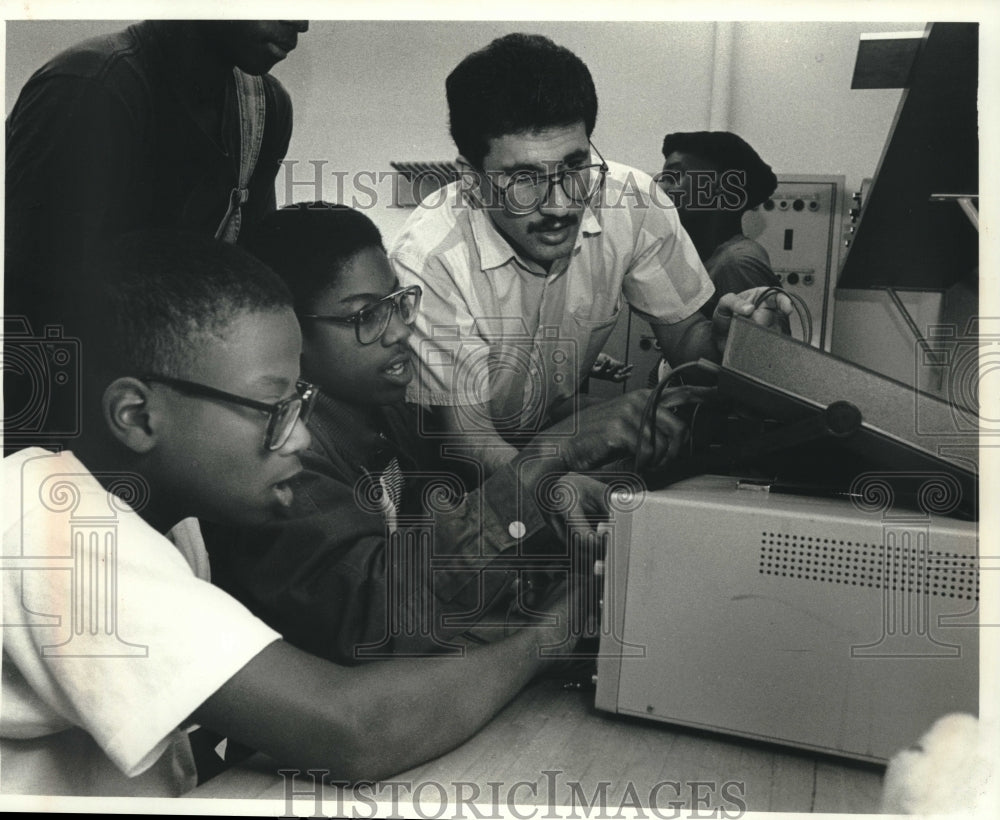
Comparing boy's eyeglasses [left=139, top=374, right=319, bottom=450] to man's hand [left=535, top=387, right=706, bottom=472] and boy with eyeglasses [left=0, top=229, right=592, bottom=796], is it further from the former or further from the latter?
man's hand [left=535, top=387, right=706, bottom=472]

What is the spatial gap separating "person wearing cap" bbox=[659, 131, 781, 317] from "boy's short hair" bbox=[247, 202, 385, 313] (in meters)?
0.48

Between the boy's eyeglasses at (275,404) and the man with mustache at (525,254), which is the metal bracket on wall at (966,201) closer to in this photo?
the man with mustache at (525,254)

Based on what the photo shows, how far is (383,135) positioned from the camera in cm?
153

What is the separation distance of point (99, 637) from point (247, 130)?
2.68 feet

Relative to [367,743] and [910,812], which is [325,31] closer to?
[367,743]

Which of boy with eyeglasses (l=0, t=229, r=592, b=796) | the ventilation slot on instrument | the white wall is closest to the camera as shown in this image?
the ventilation slot on instrument

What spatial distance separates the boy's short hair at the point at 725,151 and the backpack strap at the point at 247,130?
2.09ft

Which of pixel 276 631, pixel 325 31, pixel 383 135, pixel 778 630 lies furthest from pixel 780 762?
pixel 325 31

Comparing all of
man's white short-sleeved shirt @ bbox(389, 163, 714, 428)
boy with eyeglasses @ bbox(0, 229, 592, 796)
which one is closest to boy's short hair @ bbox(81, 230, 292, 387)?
boy with eyeglasses @ bbox(0, 229, 592, 796)

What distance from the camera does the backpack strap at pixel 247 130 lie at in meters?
1.52

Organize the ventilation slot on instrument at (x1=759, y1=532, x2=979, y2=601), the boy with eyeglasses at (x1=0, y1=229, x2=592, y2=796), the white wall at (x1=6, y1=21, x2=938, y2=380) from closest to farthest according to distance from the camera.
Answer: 1. the ventilation slot on instrument at (x1=759, y1=532, x2=979, y2=601)
2. the boy with eyeglasses at (x1=0, y1=229, x2=592, y2=796)
3. the white wall at (x1=6, y1=21, x2=938, y2=380)

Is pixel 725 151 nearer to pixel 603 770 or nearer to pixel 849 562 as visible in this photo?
pixel 849 562

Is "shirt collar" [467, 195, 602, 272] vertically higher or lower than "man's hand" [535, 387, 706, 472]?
higher

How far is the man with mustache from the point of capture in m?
1.49
